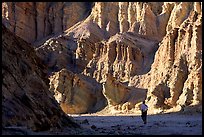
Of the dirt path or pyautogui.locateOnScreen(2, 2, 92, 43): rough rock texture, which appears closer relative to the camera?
the dirt path

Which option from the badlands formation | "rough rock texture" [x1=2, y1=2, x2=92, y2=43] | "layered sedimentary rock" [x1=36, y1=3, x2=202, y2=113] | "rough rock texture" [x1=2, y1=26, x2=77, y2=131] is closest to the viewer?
"rough rock texture" [x1=2, y1=26, x2=77, y2=131]

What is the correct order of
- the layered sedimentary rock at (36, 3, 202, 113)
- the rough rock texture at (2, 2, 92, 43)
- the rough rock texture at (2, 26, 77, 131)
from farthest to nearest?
the rough rock texture at (2, 2, 92, 43)
the layered sedimentary rock at (36, 3, 202, 113)
the rough rock texture at (2, 26, 77, 131)

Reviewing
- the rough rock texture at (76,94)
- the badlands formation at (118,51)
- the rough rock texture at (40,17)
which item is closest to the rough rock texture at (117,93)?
the badlands formation at (118,51)

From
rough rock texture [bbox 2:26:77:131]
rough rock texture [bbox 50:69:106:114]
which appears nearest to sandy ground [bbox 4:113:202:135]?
rough rock texture [bbox 2:26:77:131]

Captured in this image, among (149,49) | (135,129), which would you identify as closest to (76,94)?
(149,49)

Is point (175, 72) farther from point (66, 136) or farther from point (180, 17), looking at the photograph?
point (66, 136)

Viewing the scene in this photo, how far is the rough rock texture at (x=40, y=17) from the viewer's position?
73125 millimetres

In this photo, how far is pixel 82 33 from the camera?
2576 inches

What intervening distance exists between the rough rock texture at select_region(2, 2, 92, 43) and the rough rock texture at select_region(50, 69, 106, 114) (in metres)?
24.8

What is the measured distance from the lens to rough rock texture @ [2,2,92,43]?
240 feet

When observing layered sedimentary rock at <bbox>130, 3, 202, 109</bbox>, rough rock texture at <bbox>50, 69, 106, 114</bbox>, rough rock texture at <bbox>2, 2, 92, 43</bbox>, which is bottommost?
rough rock texture at <bbox>50, 69, 106, 114</bbox>

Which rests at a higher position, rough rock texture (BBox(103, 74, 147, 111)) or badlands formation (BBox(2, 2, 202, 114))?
badlands formation (BBox(2, 2, 202, 114))

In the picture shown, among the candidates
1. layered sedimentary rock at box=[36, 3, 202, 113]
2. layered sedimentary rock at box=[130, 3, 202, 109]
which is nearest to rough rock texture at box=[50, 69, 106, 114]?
layered sedimentary rock at box=[36, 3, 202, 113]

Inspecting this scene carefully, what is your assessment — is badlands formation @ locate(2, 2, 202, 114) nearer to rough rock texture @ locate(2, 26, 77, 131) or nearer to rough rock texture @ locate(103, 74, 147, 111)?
rough rock texture @ locate(103, 74, 147, 111)
